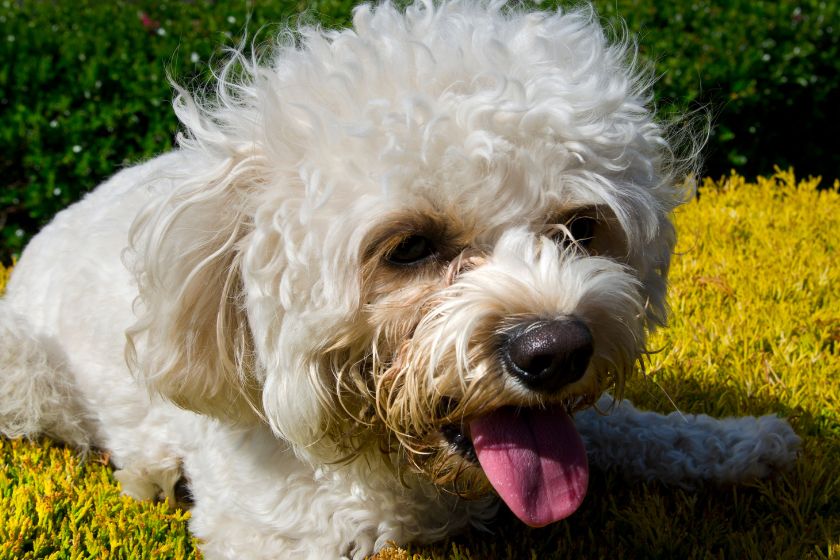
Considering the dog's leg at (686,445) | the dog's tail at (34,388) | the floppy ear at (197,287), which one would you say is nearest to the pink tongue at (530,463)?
the floppy ear at (197,287)

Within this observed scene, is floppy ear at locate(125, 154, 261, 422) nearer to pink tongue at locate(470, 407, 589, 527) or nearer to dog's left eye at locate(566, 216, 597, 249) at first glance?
pink tongue at locate(470, 407, 589, 527)

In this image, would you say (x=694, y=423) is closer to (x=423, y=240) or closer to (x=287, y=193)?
(x=423, y=240)

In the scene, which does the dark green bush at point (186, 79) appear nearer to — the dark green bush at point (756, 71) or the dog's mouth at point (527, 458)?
the dark green bush at point (756, 71)

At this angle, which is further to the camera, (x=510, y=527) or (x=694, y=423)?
(x=694, y=423)

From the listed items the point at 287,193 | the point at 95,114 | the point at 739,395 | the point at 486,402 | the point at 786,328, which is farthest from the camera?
the point at 95,114

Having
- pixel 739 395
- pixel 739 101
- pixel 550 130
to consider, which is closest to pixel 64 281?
pixel 550 130

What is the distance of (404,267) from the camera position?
228cm

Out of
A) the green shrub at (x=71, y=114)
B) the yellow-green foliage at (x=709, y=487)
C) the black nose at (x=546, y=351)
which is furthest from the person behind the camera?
the green shrub at (x=71, y=114)

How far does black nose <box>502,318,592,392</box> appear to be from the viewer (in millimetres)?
2045

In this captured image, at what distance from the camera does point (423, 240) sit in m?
2.25

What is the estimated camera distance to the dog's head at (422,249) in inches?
83.9

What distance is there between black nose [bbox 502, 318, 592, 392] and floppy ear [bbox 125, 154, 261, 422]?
0.76 meters

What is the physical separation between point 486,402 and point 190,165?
106 cm

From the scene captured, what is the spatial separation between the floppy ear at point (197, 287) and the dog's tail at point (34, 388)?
0.99 metres
